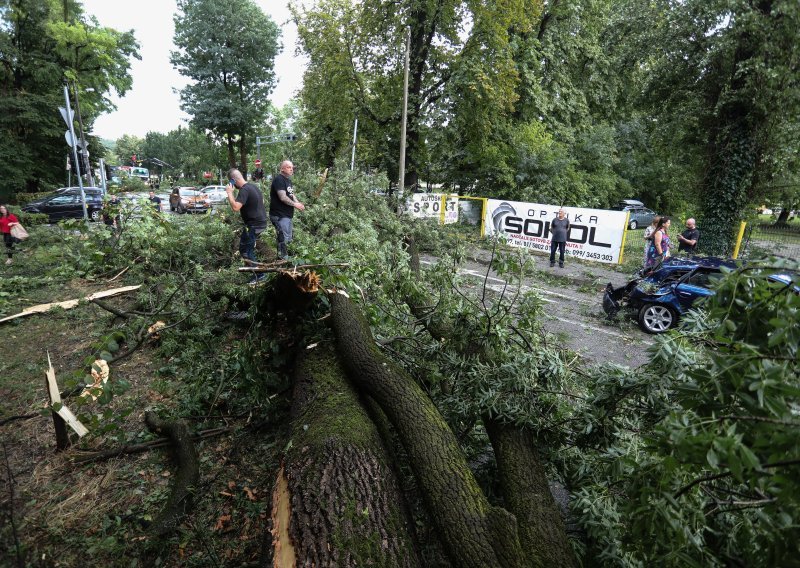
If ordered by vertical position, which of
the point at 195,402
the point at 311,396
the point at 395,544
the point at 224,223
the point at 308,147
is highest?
the point at 308,147

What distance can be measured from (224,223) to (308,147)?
16243mm

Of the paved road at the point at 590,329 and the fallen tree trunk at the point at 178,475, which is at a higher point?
the fallen tree trunk at the point at 178,475

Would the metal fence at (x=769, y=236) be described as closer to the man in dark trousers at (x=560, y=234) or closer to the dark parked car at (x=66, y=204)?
the man in dark trousers at (x=560, y=234)

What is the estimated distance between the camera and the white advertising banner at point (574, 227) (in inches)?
496

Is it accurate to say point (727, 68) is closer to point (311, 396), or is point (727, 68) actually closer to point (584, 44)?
point (584, 44)

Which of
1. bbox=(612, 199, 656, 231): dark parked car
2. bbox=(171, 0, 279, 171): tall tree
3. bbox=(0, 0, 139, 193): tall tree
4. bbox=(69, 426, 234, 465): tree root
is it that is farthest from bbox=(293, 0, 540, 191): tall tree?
bbox=(171, 0, 279, 171): tall tree

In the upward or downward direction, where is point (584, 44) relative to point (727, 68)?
upward

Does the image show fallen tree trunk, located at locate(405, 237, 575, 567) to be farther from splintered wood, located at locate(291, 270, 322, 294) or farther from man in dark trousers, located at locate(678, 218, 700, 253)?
man in dark trousers, located at locate(678, 218, 700, 253)

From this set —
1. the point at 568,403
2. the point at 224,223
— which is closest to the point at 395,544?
the point at 568,403

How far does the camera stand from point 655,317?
7.35m

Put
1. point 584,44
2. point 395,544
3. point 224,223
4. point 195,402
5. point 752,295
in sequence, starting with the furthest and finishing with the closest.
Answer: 1. point 584,44
2. point 224,223
3. point 195,402
4. point 395,544
5. point 752,295

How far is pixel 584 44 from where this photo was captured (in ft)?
66.5

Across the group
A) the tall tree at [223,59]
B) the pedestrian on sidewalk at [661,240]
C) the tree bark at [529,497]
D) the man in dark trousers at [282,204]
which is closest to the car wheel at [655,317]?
the pedestrian on sidewalk at [661,240]

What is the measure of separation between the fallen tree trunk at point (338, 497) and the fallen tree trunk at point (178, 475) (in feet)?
2.90
